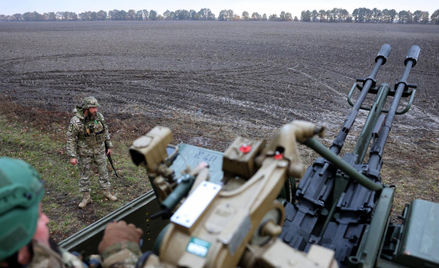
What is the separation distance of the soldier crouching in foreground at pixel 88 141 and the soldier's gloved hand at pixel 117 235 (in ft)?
10.2

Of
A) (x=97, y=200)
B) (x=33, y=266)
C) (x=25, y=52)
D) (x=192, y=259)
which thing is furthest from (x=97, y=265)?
(x=25, y=52)

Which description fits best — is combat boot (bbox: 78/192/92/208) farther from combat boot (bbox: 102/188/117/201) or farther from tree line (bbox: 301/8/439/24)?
tree line (bbox: 301/8/439/24)

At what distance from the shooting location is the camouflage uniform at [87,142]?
512cm

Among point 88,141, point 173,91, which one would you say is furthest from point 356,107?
point 173,91

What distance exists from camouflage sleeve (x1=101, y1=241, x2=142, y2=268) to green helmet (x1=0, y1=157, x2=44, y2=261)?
625 millimetres

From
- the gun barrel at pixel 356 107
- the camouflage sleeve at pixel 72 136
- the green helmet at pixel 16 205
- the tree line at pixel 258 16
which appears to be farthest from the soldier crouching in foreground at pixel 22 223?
the tree line at pixel 258 16

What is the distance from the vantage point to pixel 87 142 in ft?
17.5

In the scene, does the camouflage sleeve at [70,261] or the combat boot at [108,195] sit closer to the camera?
the camouflage sleeve at [70,261]

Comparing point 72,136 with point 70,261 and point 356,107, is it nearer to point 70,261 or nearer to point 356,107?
point 70,261

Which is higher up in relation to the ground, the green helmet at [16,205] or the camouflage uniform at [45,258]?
the green helmet at [16,205]

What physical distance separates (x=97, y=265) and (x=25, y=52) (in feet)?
78.8

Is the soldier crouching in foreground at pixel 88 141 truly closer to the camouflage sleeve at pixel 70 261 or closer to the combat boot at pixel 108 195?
the combat boot at pixel 108 195

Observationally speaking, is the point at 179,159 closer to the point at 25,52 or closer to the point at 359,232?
the point at 359,232

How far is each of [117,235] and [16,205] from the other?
841 millimetres
